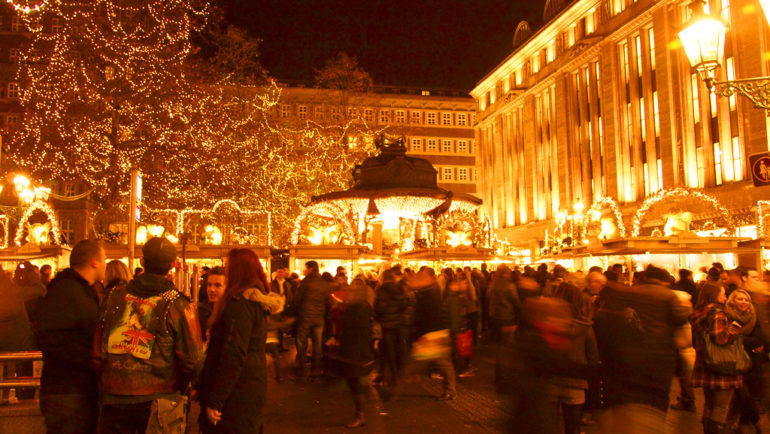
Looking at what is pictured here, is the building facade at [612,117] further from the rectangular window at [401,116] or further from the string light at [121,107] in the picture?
the string light at [121,107]

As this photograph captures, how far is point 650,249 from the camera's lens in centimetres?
1585

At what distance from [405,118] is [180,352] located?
66.2 m

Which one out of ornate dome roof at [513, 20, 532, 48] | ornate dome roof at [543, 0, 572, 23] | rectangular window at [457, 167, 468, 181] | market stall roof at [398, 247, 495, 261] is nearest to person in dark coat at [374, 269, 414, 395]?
market stall roof at [398, 247, 495, 261]

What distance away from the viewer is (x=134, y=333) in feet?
11.8

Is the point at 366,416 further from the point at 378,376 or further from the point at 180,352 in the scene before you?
the point at 180,352

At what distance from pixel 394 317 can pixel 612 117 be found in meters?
36.5

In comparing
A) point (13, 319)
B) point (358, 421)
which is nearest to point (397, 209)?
point (358, 421)

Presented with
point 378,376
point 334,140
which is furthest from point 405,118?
point 378,376

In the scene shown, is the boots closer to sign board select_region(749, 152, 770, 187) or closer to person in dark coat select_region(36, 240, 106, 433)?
person in dark coat select_region(36, 240, 106, 433)

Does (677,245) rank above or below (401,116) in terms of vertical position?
below

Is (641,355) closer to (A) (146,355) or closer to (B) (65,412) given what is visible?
(A) (146,355)

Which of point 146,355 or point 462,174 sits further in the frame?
point 462,174

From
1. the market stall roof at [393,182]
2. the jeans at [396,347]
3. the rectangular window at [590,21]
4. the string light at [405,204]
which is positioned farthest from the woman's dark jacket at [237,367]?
the rectangular window at [590,21]

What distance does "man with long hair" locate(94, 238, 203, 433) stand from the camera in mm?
3600
